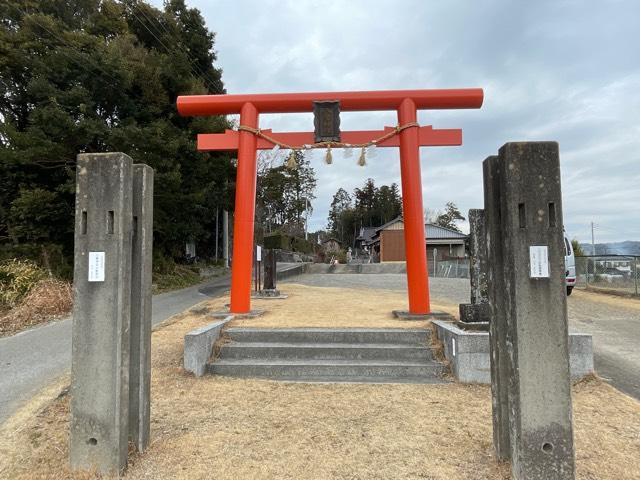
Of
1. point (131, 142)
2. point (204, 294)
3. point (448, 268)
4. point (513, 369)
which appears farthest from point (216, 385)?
point (448, 268)

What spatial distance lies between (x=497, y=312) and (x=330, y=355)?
2921 millimetres

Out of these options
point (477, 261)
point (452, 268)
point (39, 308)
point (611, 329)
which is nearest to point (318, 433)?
point (477, 261)

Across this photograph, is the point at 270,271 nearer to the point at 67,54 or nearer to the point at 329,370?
the point at 329,370

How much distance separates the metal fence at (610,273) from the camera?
13008 millimetres

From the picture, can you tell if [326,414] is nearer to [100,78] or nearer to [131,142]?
[131,142]

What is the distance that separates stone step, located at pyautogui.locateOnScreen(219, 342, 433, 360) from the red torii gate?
195cm

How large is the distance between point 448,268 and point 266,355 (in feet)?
62.5

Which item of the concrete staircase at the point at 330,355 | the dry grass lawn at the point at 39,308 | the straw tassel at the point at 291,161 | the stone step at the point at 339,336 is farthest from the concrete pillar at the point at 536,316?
the dry grass lawn at the point at 39,308

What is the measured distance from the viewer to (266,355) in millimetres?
5551

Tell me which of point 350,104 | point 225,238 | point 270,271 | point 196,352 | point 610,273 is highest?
point 350,104

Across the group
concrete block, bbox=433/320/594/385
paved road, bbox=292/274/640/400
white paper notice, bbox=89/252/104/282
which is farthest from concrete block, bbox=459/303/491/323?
white paper notice, bbox=89/252/104/282

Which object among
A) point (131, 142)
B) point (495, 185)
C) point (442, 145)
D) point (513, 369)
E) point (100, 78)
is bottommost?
point (513, 369)

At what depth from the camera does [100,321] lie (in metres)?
2.90

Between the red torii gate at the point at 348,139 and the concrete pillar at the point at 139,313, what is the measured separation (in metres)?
4.48
